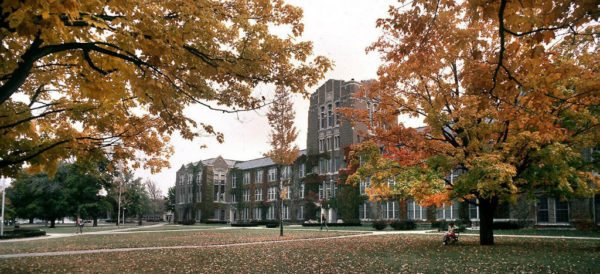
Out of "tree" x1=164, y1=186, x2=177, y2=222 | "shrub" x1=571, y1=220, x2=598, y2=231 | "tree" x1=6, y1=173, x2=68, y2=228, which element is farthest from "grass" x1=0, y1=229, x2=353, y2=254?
"tree" x1=164, y1=186, x2=177, y2=222

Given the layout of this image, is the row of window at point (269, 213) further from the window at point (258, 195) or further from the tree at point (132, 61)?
the tree at point (132, 61)

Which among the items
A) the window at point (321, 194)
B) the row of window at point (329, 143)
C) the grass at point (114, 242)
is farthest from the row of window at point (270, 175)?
the grass at point (114, 242)

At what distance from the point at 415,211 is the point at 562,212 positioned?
45.1 ft

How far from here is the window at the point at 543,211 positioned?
3616 centimetres

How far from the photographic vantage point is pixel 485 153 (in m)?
16.2

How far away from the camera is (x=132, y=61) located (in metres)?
6.65

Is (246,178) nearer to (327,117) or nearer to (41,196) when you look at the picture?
(327,117)

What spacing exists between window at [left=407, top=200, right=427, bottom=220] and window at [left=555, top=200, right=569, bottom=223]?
1226 cm

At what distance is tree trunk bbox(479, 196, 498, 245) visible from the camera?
19.0 meters

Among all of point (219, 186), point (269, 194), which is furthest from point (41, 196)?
point (269, 194)

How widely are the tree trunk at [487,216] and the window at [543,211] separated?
20.5 m

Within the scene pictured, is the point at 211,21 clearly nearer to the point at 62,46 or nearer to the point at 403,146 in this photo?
the point at 62,46

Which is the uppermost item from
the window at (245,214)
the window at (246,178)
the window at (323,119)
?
the window at (323,119)

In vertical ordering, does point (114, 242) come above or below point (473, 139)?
below
